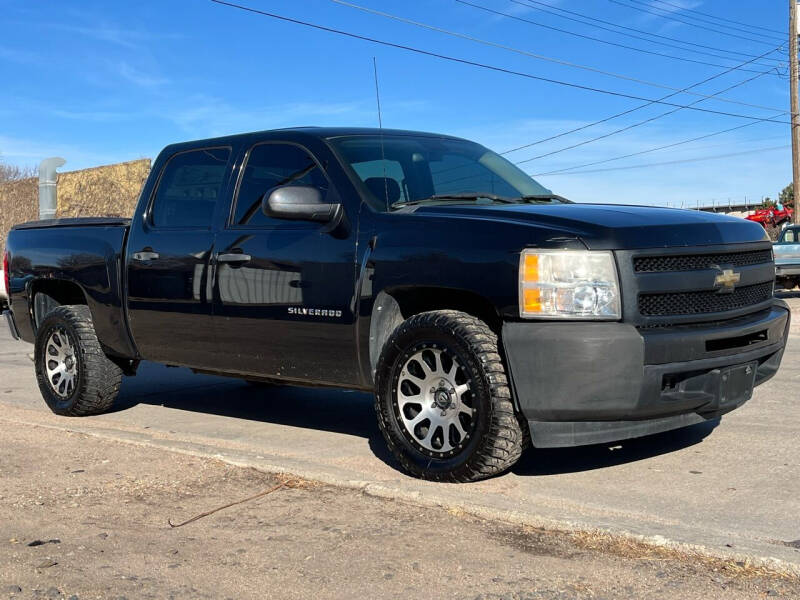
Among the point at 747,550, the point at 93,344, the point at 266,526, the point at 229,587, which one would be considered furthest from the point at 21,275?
the point at 747,550

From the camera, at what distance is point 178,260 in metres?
6.38

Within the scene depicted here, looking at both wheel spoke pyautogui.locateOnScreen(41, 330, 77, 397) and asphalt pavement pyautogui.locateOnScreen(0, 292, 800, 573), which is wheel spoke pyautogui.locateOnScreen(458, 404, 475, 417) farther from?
wheel spoke pyautogui.locateOnScreen(41, 330, 77, 397)

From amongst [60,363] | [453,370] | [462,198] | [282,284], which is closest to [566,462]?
[453,370]

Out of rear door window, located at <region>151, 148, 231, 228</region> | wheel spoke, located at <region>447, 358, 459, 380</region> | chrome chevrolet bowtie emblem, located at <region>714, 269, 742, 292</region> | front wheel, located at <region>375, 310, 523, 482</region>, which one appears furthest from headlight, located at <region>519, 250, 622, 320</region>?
rear door window, located at <region>151, 148, 231, 228</region>

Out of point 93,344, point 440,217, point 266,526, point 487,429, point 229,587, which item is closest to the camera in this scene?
point 229,587

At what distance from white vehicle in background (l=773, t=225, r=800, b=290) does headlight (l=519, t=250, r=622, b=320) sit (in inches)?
687

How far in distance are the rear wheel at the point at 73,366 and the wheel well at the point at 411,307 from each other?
2647 millimetres

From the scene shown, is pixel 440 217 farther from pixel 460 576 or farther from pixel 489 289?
pixel 460 576

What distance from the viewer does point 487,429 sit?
4773mm

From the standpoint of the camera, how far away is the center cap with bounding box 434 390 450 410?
5008mm

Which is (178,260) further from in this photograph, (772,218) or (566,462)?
(772,218)

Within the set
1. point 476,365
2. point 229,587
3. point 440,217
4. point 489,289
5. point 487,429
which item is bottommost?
point 229,587

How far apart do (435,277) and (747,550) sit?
76.3 inches

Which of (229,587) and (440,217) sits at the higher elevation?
(440,217)
